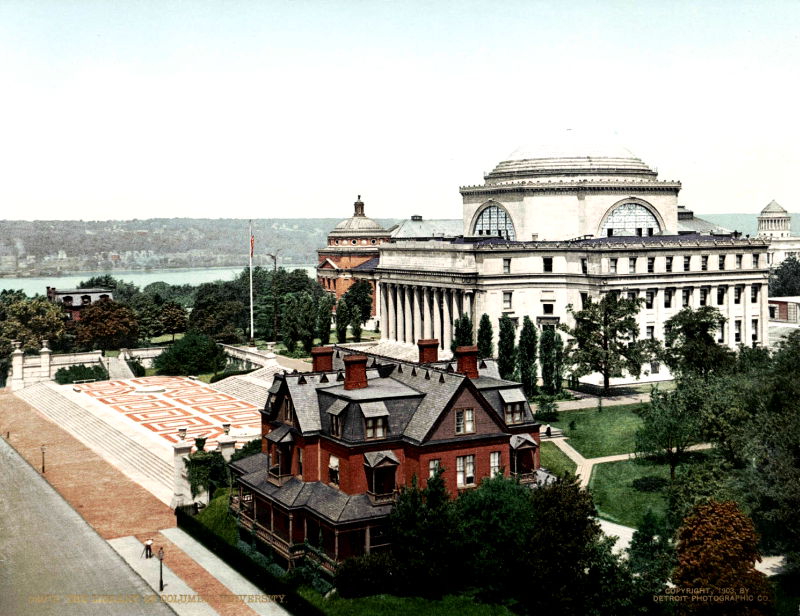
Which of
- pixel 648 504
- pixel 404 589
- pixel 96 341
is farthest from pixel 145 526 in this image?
pixel 96 341

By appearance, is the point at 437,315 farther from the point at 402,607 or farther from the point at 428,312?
the point at 402,607

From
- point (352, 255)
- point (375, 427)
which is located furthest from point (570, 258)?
point (352, 255)

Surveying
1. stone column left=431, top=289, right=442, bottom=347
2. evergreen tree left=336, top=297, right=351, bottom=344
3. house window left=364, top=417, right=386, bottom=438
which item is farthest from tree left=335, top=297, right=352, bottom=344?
house window left=364, top=417, right=386, bottom=438

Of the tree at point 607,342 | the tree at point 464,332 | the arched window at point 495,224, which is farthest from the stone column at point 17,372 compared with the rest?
the tree at point 607,342

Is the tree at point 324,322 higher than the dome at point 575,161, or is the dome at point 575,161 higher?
the dome at point 575,161

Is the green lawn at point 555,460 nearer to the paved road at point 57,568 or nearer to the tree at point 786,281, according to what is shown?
the paved road at point 57,568

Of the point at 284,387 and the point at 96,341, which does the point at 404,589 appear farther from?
the point at 96,341
